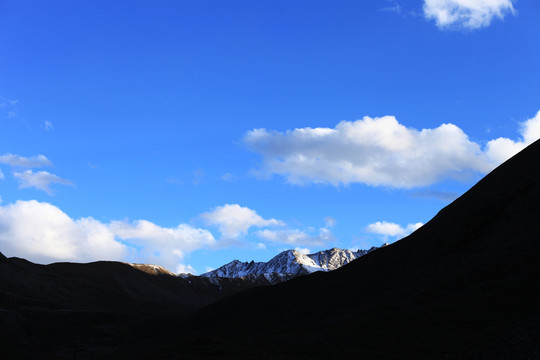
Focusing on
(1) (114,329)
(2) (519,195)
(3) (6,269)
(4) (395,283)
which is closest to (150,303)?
(3) (6,269)

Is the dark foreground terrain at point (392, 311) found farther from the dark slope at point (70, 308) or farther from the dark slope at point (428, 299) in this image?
the dark slope at point (70, 308)

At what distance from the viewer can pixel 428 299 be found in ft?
193

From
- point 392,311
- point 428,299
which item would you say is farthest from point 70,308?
point 428,299

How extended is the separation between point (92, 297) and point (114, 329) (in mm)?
54061

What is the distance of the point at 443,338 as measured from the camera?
4359 centimetres

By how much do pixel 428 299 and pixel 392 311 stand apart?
4765mm

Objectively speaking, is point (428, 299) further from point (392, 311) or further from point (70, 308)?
point (70, 308)

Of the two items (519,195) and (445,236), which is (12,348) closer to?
(445,236)

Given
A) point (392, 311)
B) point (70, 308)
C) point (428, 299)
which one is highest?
point (70, 308)

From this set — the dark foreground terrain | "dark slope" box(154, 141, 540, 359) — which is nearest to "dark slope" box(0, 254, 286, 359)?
the dark foreground terrain

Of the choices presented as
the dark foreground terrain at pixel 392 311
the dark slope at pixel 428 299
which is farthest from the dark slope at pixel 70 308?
the dark slope at pixel 428 299

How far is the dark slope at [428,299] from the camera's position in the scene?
43719 millimetres

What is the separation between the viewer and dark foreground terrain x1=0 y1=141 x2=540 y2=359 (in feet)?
147

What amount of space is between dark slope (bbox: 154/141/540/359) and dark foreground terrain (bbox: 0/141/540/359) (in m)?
0.21
